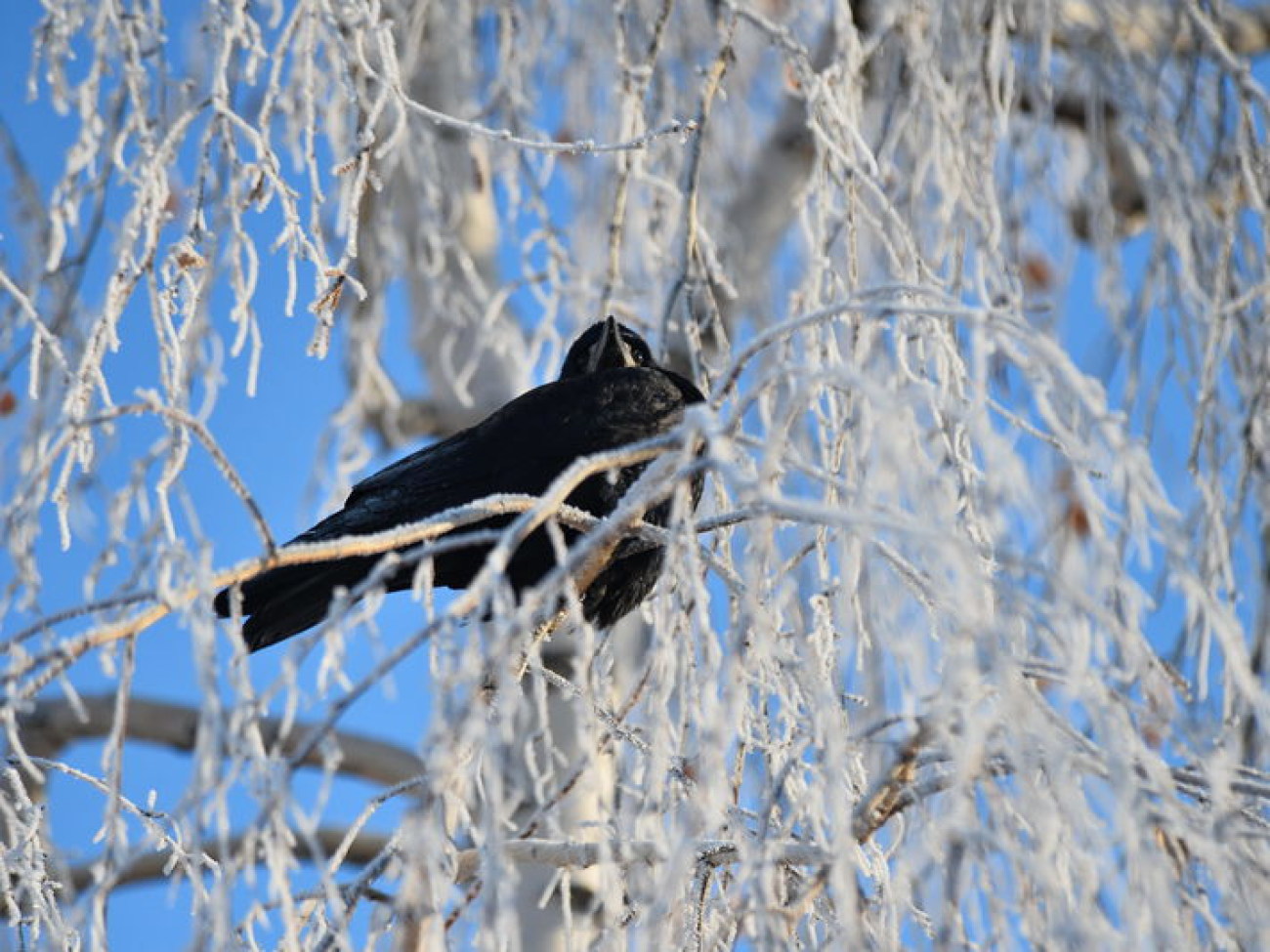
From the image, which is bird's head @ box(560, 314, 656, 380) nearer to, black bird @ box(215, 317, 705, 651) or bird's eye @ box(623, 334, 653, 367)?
bird's eye @ box(623, 334, 653, 367)

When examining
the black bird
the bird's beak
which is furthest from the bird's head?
the black bird

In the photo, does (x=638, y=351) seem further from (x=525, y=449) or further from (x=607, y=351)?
(x=525, y=449)

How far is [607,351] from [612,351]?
1cm

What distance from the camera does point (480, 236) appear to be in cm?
470

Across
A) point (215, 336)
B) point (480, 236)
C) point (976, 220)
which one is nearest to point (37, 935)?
point (215, 336)

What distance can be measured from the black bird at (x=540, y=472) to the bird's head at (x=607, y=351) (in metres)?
0.12

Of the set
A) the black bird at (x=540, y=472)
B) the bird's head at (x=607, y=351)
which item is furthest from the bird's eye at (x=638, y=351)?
the black bird at (x=540, y=472)

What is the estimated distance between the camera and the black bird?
2.61 m

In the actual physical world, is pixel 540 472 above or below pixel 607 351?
below

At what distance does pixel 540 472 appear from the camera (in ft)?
8.87

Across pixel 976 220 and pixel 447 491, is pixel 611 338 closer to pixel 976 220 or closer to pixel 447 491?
pixel 447 491

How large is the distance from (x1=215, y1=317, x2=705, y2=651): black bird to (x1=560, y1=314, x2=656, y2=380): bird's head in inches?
4.8

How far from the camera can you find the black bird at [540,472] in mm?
2607

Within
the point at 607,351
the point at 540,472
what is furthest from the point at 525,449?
the point at 607,351
